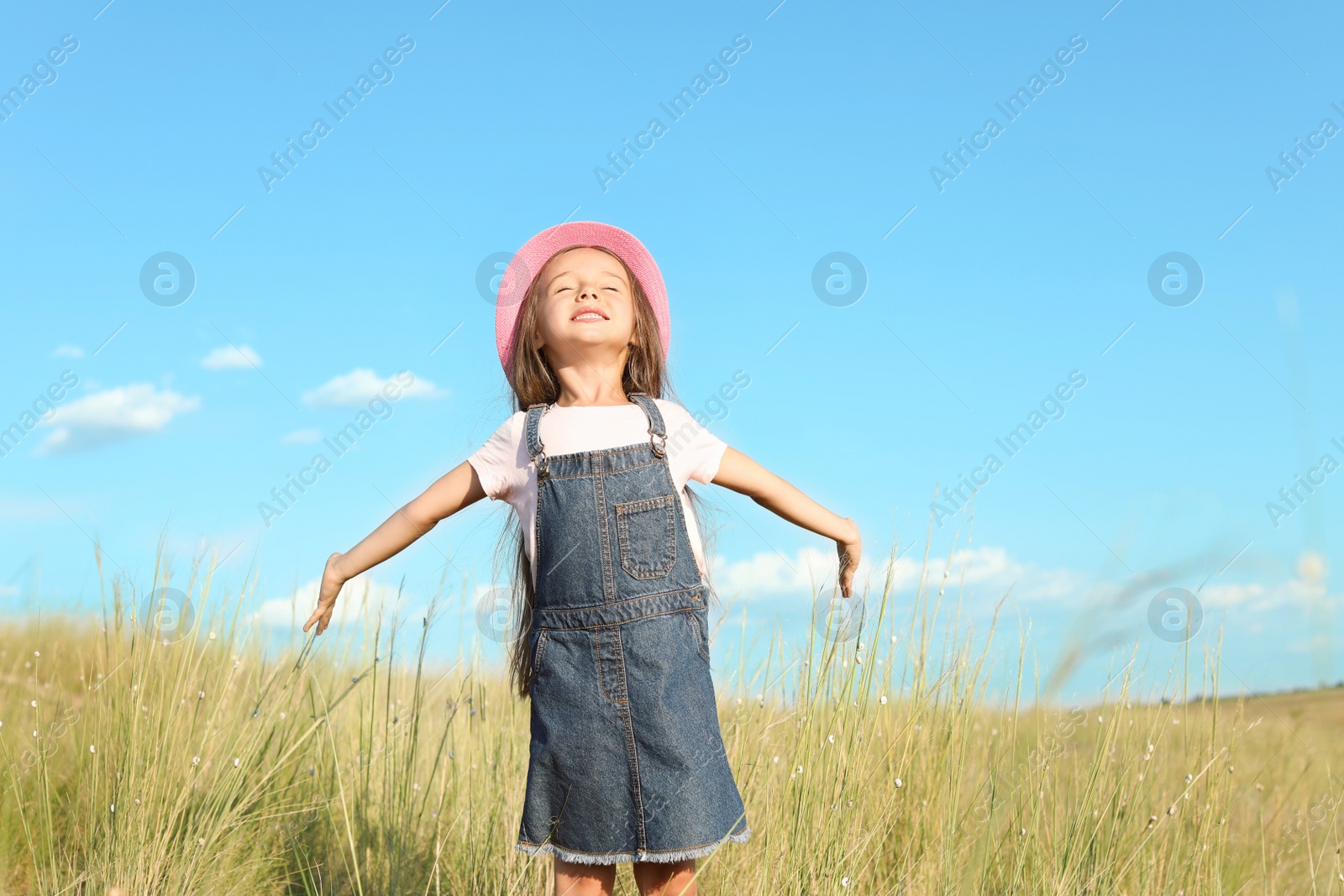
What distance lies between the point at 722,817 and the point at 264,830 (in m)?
2.12

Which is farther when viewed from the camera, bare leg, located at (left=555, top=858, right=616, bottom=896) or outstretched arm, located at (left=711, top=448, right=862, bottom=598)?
outstretched arm, located at (left=711, top=448, right=862, bottom=598)

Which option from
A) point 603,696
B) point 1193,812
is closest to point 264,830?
point 603,696

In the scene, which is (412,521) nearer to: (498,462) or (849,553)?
(498,462)

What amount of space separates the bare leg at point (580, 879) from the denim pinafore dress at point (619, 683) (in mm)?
146

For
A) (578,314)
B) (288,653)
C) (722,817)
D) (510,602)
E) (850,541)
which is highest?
(578,314)

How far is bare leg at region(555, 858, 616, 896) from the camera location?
293cm

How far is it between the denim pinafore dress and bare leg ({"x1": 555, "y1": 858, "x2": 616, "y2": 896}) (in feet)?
0.48

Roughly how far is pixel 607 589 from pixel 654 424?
560 millimetres

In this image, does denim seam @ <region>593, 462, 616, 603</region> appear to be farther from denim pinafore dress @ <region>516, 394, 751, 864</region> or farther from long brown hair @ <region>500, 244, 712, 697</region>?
long brown hair @ <region>500, 244, 712, 697</region>

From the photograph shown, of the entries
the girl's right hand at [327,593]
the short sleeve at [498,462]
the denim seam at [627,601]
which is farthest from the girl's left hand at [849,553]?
the girl's right hand at [327,593]

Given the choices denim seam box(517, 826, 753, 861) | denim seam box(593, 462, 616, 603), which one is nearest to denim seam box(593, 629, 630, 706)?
denim seam box(593, 462, 616, 603)

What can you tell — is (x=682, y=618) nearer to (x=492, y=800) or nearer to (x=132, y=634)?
(x=492, y=800)

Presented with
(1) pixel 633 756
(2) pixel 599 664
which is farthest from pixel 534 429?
(1) pixel 633 756

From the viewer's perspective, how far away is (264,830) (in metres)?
3.89
